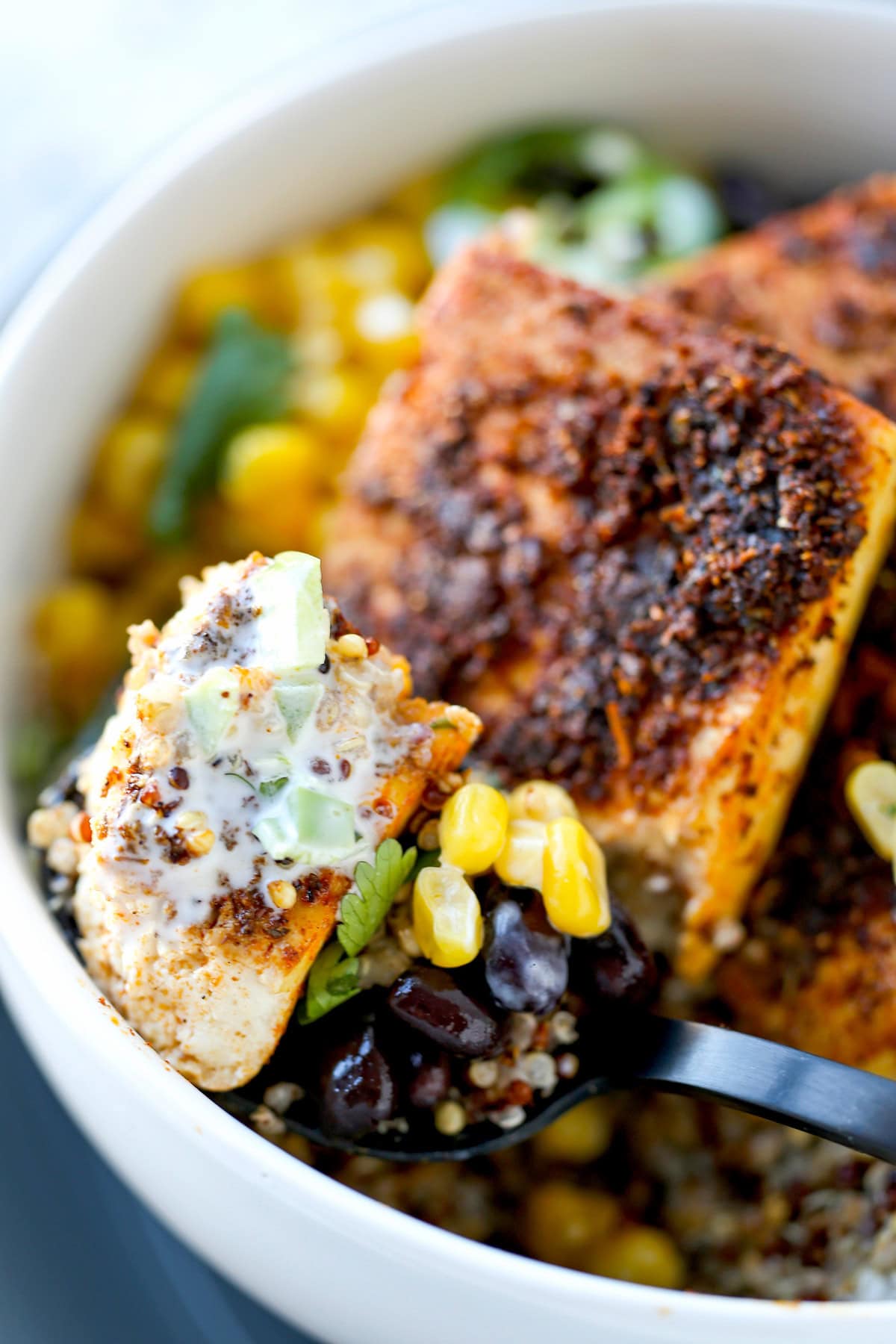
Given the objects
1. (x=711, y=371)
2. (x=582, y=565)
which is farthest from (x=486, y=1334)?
(x=711, y=371)

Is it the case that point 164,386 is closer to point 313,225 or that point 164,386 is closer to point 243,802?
point 313,225

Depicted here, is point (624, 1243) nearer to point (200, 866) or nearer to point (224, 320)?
point (200, 866)

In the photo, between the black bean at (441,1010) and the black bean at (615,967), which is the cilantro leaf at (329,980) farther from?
the black bean at (615,967)

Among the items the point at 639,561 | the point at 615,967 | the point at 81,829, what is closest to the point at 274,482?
the point at 639,561

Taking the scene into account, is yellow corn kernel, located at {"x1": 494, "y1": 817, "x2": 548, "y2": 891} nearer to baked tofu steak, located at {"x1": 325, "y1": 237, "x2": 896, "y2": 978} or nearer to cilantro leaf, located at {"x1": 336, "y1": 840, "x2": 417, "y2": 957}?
cilantro leaf, located at {"x1": 336, "y1": 840, "x2": 417, "y2": 957}

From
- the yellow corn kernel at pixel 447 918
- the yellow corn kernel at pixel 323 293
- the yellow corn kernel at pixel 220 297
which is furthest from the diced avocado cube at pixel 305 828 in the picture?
the yellow corn kernel at pixel 323 293

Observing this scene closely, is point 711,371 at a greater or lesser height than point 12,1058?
greater

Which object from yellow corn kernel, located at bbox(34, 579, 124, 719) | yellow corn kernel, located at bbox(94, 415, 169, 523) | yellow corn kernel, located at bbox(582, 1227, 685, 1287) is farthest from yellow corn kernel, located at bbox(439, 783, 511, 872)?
yellow corn kernel, located at bbox(94, 415, 169, 523)

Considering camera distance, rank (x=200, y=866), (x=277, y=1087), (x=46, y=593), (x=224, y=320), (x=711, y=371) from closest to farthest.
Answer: (x=200, y=866), (x=277, y=1087), (x=711, y=371), (x=46, y=593), (x=224, y=320)
